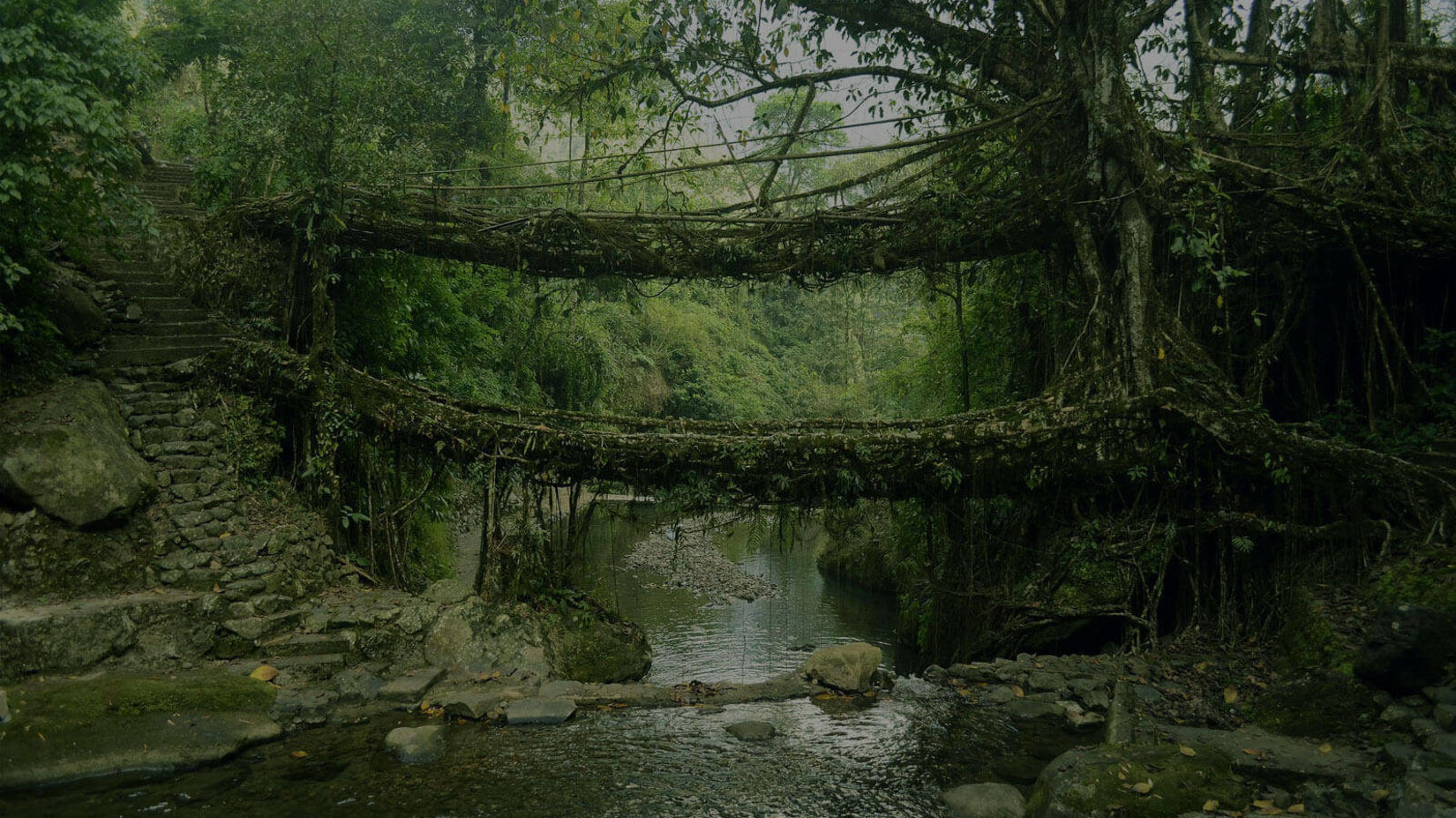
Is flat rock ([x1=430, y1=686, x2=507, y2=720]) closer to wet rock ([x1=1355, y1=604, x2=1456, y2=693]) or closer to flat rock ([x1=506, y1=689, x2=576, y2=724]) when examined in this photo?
flat rock ([x1=506, y1=689, x2=576, y2=724])

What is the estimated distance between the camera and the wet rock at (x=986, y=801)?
4.57m

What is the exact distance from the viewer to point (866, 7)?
25.5ft

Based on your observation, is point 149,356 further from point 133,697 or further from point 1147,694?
point 1147,694

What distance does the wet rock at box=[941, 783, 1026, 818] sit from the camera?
15.0 ft

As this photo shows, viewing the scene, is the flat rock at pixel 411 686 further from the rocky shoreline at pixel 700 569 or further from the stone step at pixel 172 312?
the rocky shoreline at pixel 700 569

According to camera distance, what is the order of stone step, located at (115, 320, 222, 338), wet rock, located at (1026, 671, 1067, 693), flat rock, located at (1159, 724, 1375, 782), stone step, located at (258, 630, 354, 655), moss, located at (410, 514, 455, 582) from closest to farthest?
flat rock, located at (1159, 724, 1375, 782), stone step, located at (258, 630, 354, 655), wet rock, located at (1026, 671, 1067, 693), stone step, located at (115, 320, 222, 338), moss, located at (410, 514, 455, 582)

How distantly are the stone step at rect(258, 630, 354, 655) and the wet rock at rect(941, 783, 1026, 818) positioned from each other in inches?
183

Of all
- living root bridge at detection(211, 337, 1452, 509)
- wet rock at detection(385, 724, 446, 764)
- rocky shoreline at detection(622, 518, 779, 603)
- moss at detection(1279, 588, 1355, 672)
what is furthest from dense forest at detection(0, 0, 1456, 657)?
rocky shoreline at detection(622, 518, 779, 603)

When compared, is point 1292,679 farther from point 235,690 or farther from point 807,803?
point 235,690

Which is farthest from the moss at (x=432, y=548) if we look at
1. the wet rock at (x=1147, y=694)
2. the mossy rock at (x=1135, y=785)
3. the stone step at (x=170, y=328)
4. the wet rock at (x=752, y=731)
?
the wet rock at (x=1147, y=694)

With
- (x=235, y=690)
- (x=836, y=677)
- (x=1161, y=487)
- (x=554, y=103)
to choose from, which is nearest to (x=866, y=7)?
(x=554, y=103)

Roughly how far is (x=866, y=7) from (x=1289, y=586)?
20.3 ft

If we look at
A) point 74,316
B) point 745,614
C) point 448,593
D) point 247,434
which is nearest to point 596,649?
point 448,593

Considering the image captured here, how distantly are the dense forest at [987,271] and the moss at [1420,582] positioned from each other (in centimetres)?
37
